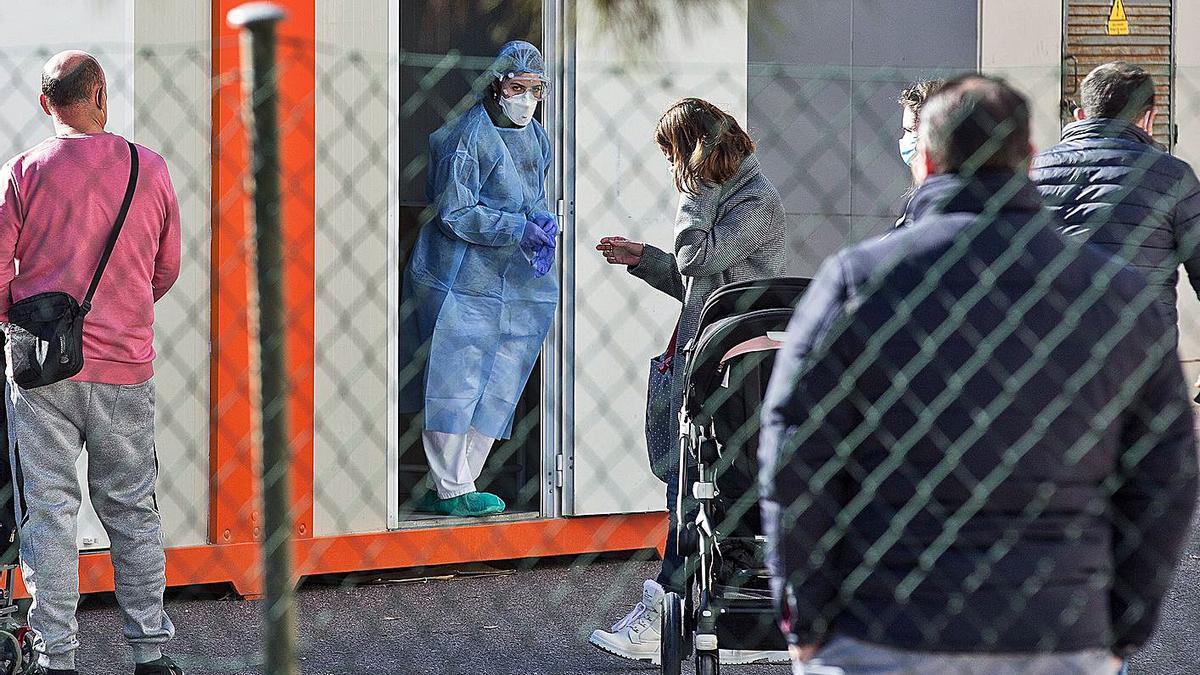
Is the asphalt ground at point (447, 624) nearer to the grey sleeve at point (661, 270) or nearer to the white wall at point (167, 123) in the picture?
A: the white wall at point (167, 123)

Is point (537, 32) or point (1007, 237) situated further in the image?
point (537, 32)

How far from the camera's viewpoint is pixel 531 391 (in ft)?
22.5

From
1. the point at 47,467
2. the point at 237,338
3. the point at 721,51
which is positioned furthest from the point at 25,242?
the point at 721,51

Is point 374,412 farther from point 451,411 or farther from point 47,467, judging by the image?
point 47,467

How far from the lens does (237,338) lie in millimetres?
5777

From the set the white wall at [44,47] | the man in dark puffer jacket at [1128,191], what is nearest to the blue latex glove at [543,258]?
the white wall at [44,47]

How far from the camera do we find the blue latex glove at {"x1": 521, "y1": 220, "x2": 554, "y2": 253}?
6.32 m

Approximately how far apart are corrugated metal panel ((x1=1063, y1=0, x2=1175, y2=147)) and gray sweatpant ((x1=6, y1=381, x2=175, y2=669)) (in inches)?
212

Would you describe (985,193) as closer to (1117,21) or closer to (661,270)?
(661,270)

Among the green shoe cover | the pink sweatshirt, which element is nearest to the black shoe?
the pink sweatshirt

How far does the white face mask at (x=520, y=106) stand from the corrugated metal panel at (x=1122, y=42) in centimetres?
310

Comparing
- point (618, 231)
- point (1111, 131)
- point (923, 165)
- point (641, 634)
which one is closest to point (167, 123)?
point (618, 231)

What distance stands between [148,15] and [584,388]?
2.22 m

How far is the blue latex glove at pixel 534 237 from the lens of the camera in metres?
6.32
